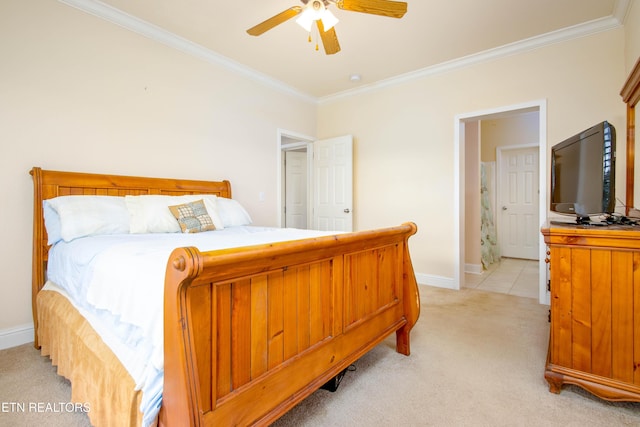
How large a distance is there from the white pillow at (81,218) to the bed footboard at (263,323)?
1633 millimetres

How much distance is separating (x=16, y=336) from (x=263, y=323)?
90.3 inches

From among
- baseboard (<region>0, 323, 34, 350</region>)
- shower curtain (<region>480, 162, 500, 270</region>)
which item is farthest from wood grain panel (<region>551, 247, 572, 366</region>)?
baseboard (<region>0, 323, 34, 350</region>)

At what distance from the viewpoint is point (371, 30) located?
289 cm

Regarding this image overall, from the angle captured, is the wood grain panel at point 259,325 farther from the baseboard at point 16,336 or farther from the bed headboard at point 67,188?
the baseboard at point 16,336

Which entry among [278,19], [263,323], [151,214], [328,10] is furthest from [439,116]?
[263,323]

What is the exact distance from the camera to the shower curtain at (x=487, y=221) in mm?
4916

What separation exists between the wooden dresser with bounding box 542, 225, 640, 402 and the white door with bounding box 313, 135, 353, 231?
290 centimetres

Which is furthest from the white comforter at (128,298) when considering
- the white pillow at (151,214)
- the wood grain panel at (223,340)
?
the white pillow at (151,214)

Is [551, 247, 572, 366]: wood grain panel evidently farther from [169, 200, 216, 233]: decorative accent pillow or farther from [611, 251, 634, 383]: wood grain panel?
[169, 200, 216, 233]: decorative accent pillow

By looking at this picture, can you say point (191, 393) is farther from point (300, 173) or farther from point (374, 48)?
point (300, 173)

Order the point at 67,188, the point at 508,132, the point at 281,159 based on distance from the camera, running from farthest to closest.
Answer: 1. the point at 508,132
2. the point at 281,159
3. the point at 67,188

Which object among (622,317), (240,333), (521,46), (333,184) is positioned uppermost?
(521,46)

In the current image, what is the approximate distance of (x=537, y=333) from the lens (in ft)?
7.87

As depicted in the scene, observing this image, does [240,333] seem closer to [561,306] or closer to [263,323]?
[263,323]
